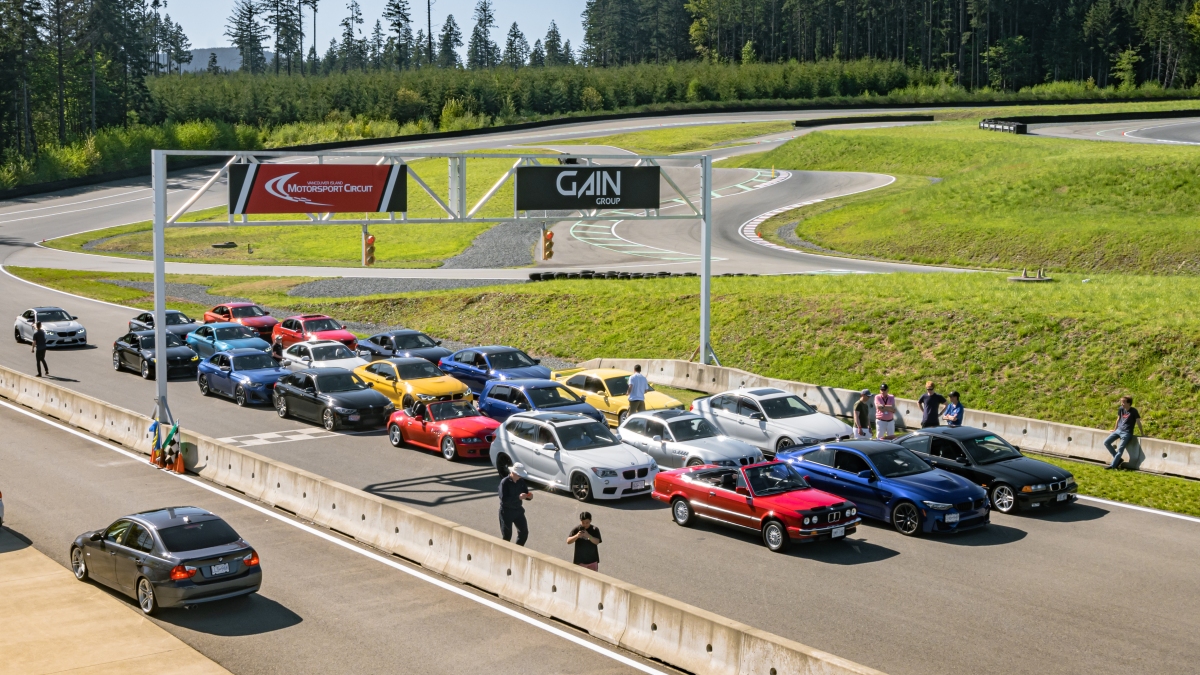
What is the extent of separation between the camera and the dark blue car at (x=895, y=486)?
18266 mm

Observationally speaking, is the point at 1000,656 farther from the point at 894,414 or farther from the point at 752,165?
the point at 752,165

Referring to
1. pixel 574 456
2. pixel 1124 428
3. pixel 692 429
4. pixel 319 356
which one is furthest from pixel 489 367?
pixel 1124 428

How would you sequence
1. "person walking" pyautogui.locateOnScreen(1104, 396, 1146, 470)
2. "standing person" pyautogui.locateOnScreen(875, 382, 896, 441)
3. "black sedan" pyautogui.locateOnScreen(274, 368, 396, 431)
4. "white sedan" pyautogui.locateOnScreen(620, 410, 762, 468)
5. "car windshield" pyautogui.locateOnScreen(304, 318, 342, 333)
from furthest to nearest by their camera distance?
"car windshield" pyautogui.locateOnScreen(304, 318, 342, 333) < "black sedan" pyautogui.locateOnScreen(274, 368, 396, 431) < "standing person" pyautogui.locateOnScreen(875, 382, 896, 441) < "person walking" pyautogui.locateOnScreen(1104, 396, 1146, 470) < "white sedan" pyautogui.locateOnScreen(620, 410, 762, 468)

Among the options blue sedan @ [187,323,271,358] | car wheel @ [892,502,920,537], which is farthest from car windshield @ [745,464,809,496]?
blue sedan @ [187,323,271,358]

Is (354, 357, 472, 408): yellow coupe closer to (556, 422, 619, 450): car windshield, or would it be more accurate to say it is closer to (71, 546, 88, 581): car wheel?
(556, 422, 619, 450): car windshield

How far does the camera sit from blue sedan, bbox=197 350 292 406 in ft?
97.4

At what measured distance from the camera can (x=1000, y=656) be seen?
13.0 meters

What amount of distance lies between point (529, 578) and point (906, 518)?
7.27 m

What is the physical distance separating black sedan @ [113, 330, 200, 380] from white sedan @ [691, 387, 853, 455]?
1757 cm

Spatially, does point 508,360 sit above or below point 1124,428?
above

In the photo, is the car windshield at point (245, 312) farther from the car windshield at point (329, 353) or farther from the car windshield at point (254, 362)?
the car windshield at point (254, 362)

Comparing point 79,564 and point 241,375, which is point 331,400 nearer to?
point 241,375

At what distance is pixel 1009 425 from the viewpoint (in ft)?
83.1

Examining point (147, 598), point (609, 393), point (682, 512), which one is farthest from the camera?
point (609, 393)
